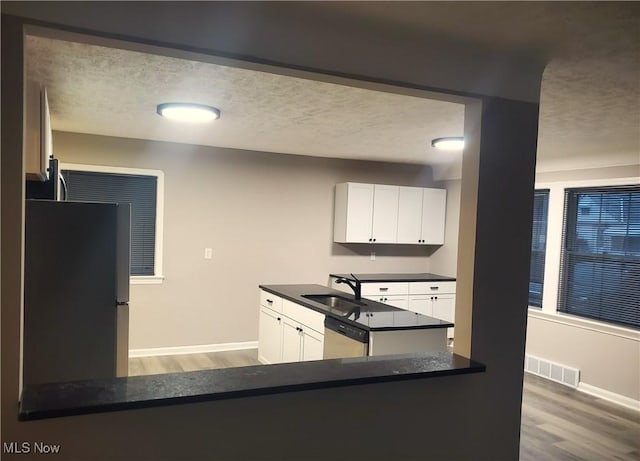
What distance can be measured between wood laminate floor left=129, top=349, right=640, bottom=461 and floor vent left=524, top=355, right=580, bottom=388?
0.29 feet

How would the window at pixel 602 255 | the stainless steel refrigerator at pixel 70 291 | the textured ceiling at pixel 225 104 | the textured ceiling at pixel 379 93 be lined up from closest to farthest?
the textured ceiling at pixel 379 93 → the stainless steel refrigerator at pixel 70 291 → the textured ceiling at pixel 225 104 → the window at pixel 602 255

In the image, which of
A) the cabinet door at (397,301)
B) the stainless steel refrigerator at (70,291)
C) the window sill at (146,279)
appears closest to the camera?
the stainless steel refrigerator at (70,291)

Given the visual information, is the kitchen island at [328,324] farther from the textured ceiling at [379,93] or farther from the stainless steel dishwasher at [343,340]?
the textured ceiling at [379,93]

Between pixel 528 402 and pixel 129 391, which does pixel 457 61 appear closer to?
pixel 129 391

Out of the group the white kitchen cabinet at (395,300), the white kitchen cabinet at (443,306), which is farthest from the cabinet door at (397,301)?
the white kitchen cabinet at (443,306)

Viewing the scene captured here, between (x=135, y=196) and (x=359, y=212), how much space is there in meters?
2.55

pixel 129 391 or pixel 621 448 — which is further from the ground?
pixel 129 391

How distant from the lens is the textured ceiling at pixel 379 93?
171 cm

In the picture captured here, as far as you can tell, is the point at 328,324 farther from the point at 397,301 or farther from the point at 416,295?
the point at 416,295

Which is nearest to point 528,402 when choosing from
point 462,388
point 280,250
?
point 462,388

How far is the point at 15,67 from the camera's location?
1.46 metres

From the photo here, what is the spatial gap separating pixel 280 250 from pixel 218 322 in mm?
1088

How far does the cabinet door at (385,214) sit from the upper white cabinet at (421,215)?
78mm

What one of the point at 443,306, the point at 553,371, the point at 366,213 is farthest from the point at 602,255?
the point at 366,213
